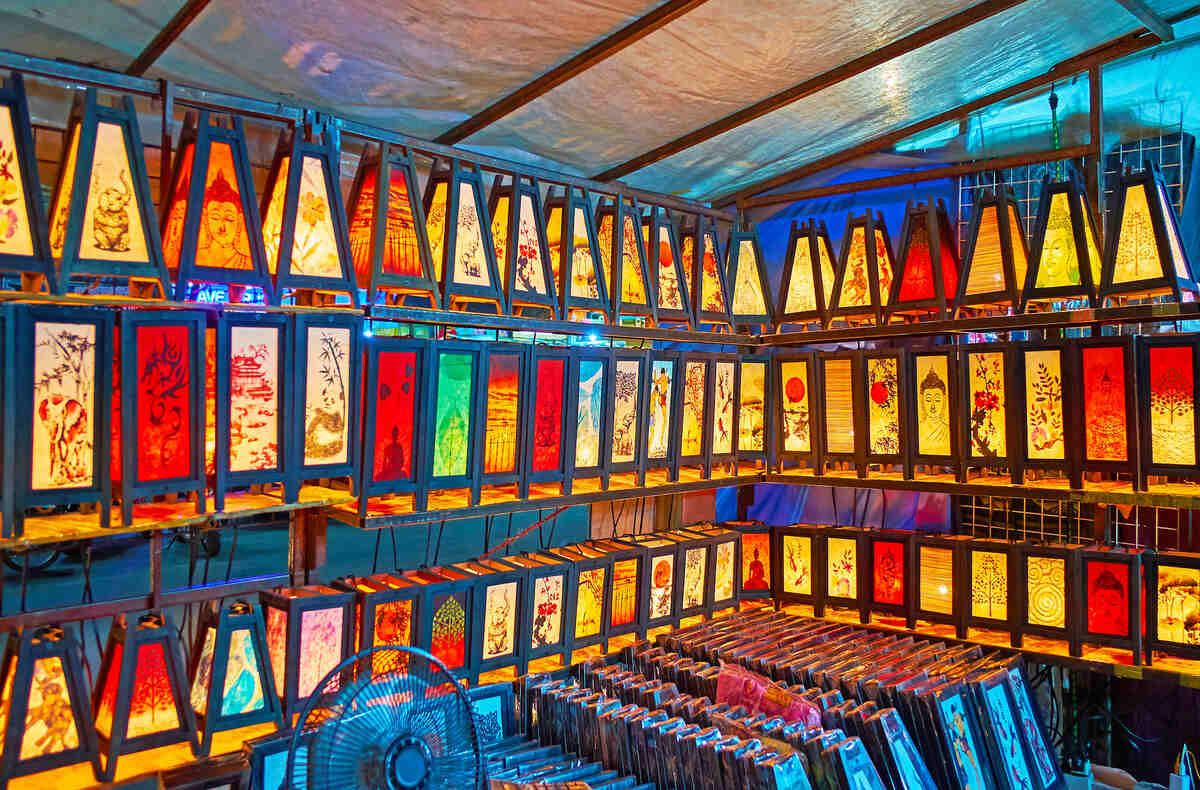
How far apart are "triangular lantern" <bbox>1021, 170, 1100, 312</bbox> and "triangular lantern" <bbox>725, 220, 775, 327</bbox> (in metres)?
1.27

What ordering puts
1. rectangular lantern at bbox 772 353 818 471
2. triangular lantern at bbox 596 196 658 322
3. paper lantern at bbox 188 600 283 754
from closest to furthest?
paper lantern at bbox 188 600 283 754
triangular lantern at bbox 596 196 658 322
rectangular lantern at bbox 772 353 818 471

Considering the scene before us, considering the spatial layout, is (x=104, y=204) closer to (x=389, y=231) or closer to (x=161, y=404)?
(x=161, y=404)

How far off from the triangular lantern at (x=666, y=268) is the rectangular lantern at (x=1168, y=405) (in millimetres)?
2017

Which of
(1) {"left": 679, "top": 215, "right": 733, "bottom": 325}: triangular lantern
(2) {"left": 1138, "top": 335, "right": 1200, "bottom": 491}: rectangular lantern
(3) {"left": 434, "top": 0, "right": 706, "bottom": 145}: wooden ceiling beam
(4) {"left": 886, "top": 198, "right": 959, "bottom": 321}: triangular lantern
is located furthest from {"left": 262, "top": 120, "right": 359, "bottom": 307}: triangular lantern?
(2) {"left": 1138, "top": 335, "right": 1200, "bottom": 491}: rectangular lantern

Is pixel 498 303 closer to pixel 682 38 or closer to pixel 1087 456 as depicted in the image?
pixel 682 38

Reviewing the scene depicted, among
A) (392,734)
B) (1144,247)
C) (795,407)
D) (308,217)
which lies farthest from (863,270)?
(392,734)

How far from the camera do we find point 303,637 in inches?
115

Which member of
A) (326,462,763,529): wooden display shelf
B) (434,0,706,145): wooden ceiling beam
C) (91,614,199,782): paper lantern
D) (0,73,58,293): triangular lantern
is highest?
(434,0,706,145): wooden ceiling beam

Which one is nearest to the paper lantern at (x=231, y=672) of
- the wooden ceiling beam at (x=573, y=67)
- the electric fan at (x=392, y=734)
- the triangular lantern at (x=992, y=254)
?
the electric fan at (x=392, y=734)

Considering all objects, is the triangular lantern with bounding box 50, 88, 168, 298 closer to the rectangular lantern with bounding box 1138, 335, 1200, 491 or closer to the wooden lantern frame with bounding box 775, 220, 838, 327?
the wooden lantern frame with bounding box 775, 220, 838, 327

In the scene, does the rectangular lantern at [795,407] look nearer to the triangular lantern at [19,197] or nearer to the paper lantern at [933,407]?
the paper lantern at [933,407]

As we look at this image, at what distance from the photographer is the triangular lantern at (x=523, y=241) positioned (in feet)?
11.3

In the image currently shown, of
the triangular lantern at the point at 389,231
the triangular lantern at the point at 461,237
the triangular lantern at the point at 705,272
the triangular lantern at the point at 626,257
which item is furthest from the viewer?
the triangular lantern at the point at 705,272

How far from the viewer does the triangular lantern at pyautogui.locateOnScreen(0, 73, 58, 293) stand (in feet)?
7.54
